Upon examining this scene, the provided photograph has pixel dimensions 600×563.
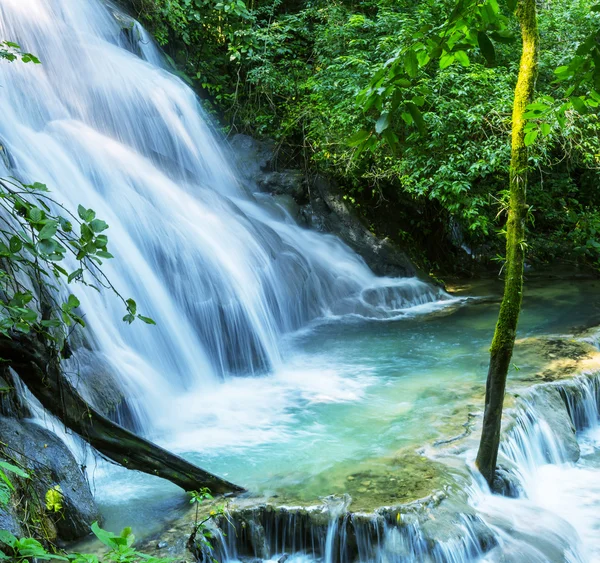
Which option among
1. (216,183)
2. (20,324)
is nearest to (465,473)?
(20,324)

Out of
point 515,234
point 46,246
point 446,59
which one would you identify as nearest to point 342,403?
point 515,234

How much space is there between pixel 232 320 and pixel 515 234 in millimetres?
3894

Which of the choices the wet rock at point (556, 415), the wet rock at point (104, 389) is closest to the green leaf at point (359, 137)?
the wet rock at point (104, 389)

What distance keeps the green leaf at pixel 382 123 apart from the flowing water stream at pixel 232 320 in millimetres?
2681

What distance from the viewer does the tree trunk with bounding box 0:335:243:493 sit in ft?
10.9

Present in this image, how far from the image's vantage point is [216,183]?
1002cm

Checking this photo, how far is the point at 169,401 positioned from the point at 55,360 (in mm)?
2588

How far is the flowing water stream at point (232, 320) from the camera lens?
4652 millimetres

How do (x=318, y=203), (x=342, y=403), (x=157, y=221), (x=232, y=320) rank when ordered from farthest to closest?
(x=318, y=203), (x=157, y=221), (x=232, y=320), (x=342, y=403)

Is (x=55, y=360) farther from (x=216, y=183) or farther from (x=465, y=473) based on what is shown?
(x=216, y=183)

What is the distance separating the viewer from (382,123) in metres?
1.91

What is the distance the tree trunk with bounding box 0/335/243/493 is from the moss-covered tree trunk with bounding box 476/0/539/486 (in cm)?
169

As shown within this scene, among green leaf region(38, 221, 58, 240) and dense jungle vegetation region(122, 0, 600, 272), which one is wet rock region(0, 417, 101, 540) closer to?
green leaf region(38, 221, 58, 240)

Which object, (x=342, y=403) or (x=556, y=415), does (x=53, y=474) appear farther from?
(x=556, y=415)
